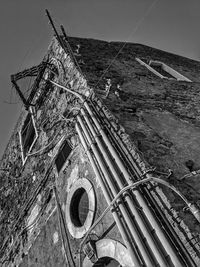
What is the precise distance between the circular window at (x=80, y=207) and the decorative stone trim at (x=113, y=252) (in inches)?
15.4

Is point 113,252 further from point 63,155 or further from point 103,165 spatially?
point 63,155

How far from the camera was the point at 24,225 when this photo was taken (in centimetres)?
668

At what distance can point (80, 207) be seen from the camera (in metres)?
5.18

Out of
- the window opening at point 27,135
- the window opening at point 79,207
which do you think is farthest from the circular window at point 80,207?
the window opening at point 27,135

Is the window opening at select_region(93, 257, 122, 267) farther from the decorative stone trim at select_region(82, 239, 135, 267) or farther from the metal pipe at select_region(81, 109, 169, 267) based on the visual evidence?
the metal pipe at select_region(81, 109, 169, 267)

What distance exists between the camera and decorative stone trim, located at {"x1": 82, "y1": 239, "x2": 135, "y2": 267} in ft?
12.3

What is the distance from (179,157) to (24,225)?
3828 millimetres

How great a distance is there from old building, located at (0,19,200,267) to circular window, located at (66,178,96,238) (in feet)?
0.05

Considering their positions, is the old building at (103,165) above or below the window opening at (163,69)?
below

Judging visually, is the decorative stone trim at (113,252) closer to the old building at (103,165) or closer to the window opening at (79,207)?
the old building at (103,165)

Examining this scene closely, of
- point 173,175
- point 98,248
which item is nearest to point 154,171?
point 173,175

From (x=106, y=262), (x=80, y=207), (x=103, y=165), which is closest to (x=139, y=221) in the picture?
(x=103, y=165)

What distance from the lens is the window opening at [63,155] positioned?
5.85 m

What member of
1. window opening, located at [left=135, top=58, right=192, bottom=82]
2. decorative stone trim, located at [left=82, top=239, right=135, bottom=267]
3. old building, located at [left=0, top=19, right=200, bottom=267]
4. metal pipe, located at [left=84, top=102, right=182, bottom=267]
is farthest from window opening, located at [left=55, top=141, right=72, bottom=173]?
Answer: window opening, located at [left=135, top=58, right=192, bottom=82]
